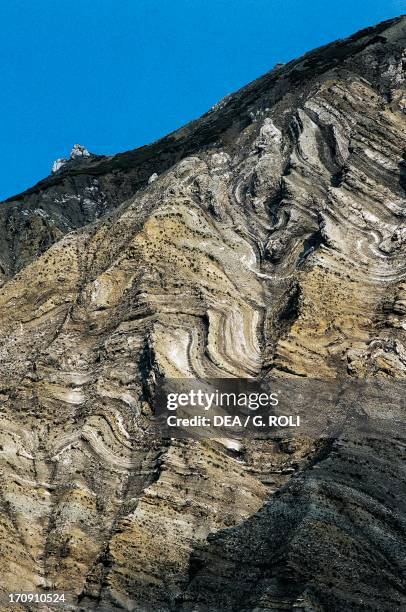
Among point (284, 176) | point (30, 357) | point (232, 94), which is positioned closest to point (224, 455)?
point (30, 357)

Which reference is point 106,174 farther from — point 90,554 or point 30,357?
point 90,554

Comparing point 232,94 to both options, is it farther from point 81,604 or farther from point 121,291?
point 81,604

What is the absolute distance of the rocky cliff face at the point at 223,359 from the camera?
5953cm

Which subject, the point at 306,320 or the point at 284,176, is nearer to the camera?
the point at 306,320

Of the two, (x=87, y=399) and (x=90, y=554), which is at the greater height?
(x=87, y=399)

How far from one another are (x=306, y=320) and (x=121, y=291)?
14758 mm

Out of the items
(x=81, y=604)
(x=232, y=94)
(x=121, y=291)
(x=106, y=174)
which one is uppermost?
(x=232, y=94)

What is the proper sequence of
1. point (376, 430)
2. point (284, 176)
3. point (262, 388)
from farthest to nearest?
point (284, 176) → point (262, 388) → point (376, 430)

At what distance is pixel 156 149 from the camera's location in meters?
143

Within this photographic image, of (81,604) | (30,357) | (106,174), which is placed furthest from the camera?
(106,174)

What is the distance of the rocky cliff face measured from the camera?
195 feet

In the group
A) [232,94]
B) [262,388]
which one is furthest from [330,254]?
[232,94]

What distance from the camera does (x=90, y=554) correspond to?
2522 inches

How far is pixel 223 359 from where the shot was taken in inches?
2918
